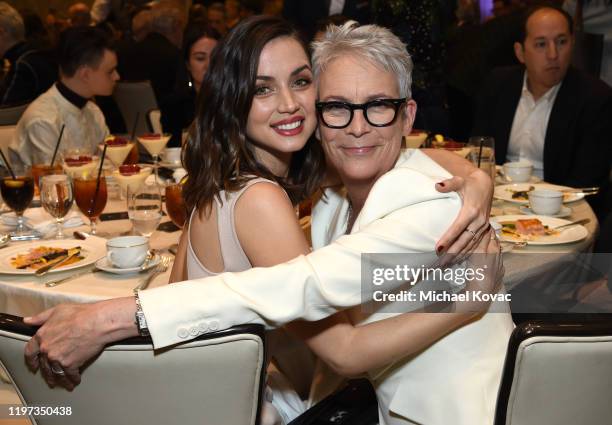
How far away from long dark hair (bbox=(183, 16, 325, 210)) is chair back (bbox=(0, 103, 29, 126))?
3.08m

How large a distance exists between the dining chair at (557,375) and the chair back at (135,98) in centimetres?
527

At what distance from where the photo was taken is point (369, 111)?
1.81 meters

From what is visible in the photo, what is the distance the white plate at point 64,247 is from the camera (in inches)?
85.2

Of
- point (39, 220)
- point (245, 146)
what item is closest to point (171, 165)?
point (39, 220)

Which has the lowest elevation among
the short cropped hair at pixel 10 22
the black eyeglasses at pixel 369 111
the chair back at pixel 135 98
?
the chair back at pixel 135 98

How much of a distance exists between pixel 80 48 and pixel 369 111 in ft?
10.9

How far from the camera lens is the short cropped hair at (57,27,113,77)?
4590 millimetres

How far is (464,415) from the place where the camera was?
1.55 meters

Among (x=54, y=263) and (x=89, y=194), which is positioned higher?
(x=89, y=194)

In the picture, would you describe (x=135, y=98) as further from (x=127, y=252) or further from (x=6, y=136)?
(x=127, y=252)

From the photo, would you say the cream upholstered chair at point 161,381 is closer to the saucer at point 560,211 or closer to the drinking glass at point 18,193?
the drinking glass at point 18,193

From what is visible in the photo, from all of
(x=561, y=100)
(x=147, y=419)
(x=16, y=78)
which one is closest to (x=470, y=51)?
(x=561, y=100)

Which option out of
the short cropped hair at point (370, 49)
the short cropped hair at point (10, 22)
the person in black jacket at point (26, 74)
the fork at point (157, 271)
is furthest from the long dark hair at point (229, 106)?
the short cropped hair at point (10, 22)

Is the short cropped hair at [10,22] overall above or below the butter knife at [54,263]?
above
